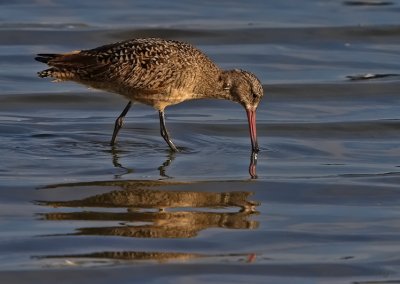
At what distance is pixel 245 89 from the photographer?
11688 mm

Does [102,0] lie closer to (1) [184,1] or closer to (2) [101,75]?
(1) [184,1]

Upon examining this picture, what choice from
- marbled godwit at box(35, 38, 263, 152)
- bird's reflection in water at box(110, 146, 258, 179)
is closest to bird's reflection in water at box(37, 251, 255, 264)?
bird's reflection in water at box(110, 146, 258, 179)

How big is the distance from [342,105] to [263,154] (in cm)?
249

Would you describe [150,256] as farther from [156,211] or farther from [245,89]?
[245,89]

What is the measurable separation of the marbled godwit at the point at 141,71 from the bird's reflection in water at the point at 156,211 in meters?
1.53

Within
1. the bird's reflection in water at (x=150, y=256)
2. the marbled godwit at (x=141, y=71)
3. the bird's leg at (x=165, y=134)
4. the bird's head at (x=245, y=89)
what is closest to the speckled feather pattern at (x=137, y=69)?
the marbled godwit at (x=141, y=71)

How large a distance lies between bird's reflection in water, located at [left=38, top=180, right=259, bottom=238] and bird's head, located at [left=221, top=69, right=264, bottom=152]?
2.13 metres

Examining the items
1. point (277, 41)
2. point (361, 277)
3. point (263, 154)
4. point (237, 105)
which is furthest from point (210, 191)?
point (277, 41)

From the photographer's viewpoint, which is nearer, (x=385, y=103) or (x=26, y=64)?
(x=385, y=103)

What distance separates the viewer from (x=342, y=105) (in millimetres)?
13117

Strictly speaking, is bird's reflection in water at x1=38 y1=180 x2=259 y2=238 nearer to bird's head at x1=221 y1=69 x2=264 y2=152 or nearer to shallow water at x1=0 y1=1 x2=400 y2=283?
shallow water at x1=0 y1=1 x2=400 y2=283

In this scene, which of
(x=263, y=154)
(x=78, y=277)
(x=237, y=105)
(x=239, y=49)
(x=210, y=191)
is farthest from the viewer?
(x=239, y=49)

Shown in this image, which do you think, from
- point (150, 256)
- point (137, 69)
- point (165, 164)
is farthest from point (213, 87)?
point (150, 256)

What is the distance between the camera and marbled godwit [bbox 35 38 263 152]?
36.1ft
